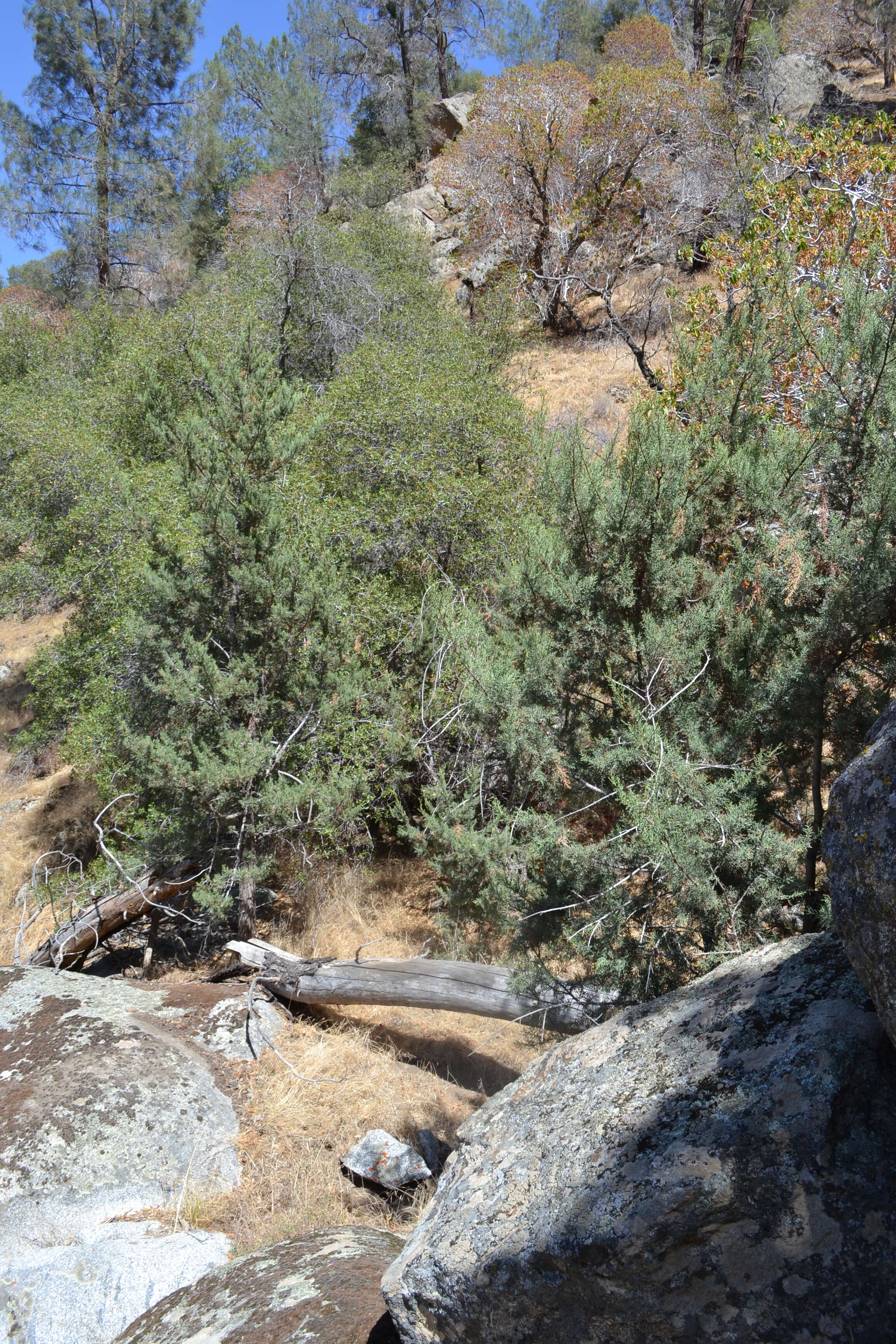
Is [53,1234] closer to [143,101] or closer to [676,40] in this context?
[143,101]

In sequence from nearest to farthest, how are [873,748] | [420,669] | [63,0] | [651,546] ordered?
[873,748] → [651,546] → [420,669] → [63,0]

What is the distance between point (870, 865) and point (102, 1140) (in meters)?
4.70

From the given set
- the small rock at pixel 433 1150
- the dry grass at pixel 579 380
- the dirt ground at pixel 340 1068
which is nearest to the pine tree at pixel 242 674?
the dirt ground at pixel 340 1068

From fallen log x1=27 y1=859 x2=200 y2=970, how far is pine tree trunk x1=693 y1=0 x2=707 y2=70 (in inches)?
1068

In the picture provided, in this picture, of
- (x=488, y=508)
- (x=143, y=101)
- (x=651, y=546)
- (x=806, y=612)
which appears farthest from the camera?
(x=143, y=101)

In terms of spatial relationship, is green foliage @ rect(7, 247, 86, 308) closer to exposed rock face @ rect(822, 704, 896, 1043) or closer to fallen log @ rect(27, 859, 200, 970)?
fallen log @ rect(27, 859, 200, 970)

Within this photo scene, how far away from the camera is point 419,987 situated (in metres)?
5.80

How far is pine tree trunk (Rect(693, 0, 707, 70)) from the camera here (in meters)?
24.3

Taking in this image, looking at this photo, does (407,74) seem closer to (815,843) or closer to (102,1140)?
(815,843)

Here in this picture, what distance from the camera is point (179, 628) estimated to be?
283 inches

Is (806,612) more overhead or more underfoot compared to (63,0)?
more underfoot

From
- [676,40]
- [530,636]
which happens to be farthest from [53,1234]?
[676,40]

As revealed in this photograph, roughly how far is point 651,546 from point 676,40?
95.0 ft

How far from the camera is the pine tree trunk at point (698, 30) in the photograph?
24328mm
